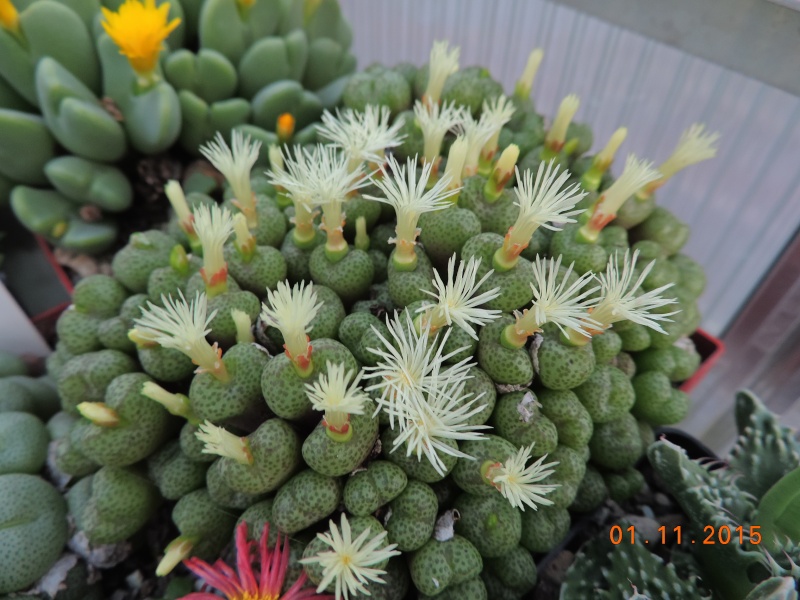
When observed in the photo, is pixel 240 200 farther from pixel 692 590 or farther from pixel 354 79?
pixel 692 590

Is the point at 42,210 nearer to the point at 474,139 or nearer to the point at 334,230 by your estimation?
the point at 334,230

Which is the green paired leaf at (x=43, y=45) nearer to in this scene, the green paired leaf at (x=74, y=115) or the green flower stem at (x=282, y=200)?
the green paired leaf at (x=74, y=115)

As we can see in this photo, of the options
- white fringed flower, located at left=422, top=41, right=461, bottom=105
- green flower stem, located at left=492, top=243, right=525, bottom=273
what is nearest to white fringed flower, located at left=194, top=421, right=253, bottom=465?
green flower stem, located at left=492, top=243, right=525, bottom=273

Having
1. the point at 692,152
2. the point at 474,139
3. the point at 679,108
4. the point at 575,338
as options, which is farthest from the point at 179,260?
the point at 679,108

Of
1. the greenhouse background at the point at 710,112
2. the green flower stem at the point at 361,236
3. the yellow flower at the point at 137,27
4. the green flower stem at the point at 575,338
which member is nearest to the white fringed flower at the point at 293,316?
the green flower stem at the point at 361,236

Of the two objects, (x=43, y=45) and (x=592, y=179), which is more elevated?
(x=43, y=45)
